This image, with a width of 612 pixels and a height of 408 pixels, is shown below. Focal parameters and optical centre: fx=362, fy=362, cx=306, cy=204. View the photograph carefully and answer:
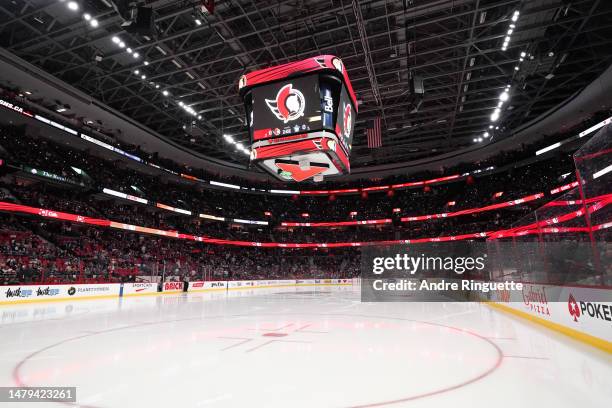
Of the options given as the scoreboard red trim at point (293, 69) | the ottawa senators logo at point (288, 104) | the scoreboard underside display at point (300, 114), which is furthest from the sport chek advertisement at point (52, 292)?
the ottawa senators logo at point (288, 104)

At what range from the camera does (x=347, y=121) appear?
9.28 m

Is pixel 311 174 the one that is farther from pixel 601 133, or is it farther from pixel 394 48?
pixel 394 48

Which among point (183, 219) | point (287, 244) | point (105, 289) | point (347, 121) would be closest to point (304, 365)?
point (347, 121)

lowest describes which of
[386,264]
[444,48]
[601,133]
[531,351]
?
[531,351]

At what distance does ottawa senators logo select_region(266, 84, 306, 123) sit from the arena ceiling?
387 cm

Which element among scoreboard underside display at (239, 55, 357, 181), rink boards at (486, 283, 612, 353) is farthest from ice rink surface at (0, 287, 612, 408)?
scoreboard underside display at (239, 55, 357, 181)

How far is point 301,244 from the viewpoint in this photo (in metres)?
42.0

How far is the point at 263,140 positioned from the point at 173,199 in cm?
2844

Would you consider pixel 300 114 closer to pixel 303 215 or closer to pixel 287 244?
pixel 287 244

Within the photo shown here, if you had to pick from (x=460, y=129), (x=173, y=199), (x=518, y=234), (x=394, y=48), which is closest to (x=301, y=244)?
(x=173, y=199)

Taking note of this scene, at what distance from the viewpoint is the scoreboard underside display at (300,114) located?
811 centimetres

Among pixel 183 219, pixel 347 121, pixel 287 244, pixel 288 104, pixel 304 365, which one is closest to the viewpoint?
pixel 304 365

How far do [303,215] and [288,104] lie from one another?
124ft

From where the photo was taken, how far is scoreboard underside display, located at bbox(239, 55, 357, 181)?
26.6 ft
